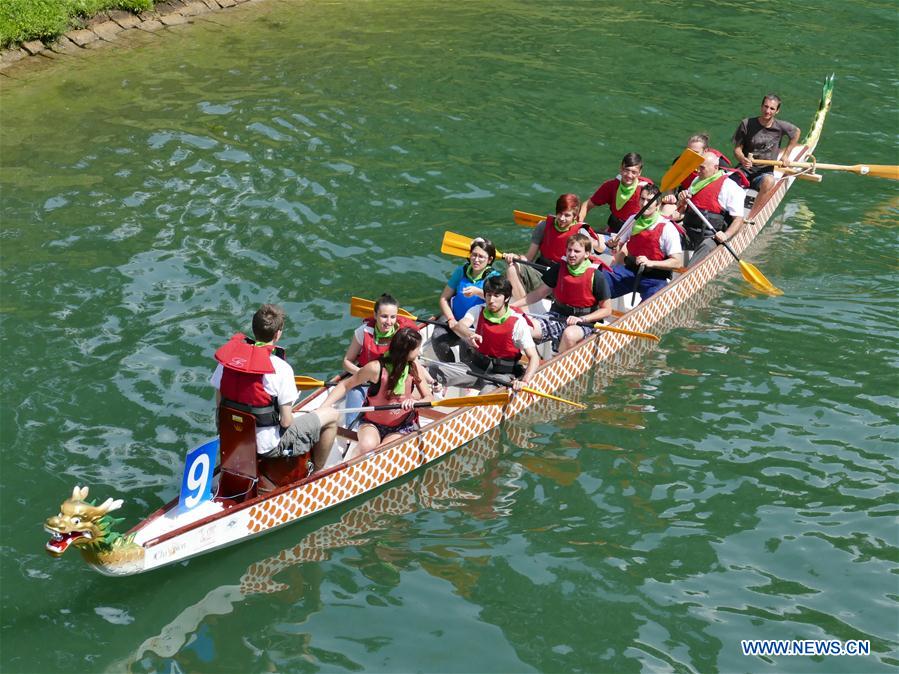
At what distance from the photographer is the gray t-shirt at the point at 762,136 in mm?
17250

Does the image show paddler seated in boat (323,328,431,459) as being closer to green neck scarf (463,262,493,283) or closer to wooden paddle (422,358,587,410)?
wooden paddle (422,358,587,410)

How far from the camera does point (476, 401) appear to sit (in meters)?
11.0

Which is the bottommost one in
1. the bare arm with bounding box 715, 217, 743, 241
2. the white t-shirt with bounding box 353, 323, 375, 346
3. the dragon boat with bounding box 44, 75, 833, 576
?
the dragon boat with bounding box 44, 75, 833, 576

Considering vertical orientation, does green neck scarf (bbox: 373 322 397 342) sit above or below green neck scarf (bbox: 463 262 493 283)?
below

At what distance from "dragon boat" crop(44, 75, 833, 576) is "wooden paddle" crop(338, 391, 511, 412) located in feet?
0.52

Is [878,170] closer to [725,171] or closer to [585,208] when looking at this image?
[725,171]

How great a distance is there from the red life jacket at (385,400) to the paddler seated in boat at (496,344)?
1.39m

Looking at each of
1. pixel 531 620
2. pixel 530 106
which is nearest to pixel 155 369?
pixel 531 620

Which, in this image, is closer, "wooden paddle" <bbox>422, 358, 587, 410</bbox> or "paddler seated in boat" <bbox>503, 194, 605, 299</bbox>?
"wooden paddle" <bbox>422, 358, 587, 410</bbox>

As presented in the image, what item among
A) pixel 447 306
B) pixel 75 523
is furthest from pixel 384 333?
pixel 75 523

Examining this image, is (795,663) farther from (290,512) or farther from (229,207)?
(229,207)

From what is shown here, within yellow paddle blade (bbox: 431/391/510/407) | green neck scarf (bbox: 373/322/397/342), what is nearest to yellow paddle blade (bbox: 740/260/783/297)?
yellow paddle blade (bbox: 431/391/510/407)

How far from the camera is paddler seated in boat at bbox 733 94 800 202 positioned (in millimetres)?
17109

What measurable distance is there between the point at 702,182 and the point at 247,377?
8.83 meters
